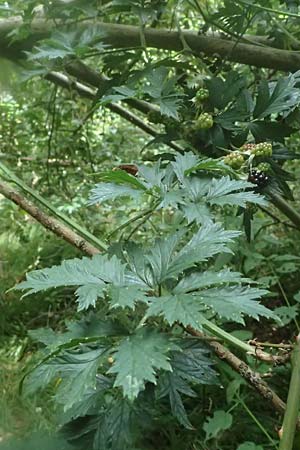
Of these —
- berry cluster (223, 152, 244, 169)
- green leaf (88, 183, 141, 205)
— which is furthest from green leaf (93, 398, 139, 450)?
berry cluster (223, 152, 244, 169)

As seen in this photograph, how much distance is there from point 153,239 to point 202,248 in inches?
25.7

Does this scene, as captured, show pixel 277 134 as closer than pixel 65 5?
Yes

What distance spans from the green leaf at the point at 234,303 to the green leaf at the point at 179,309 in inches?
0.5

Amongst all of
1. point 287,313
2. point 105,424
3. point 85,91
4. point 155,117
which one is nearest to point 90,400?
point 105,424

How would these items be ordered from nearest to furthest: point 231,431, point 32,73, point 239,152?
point 239,152 → point 32,73 → point 231,431

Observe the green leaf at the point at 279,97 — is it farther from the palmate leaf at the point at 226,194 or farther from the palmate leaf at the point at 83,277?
the palmate leaf at the point at 83,277

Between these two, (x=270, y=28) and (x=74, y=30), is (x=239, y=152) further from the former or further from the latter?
(x=270, y=28)

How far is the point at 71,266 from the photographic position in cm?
53

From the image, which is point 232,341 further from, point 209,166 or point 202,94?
point 202,94

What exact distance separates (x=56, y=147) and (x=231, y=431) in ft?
3.87

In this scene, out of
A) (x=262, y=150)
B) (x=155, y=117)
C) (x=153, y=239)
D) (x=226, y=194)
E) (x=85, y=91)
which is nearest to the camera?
(x=226, y=194)

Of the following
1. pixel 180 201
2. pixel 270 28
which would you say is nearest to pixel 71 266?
pixel 180 201

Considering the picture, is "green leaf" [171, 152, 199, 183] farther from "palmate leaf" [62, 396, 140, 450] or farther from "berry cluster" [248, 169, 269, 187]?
"palmate leaf" [62, 396, 140, 450]

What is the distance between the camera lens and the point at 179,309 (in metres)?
0.47
